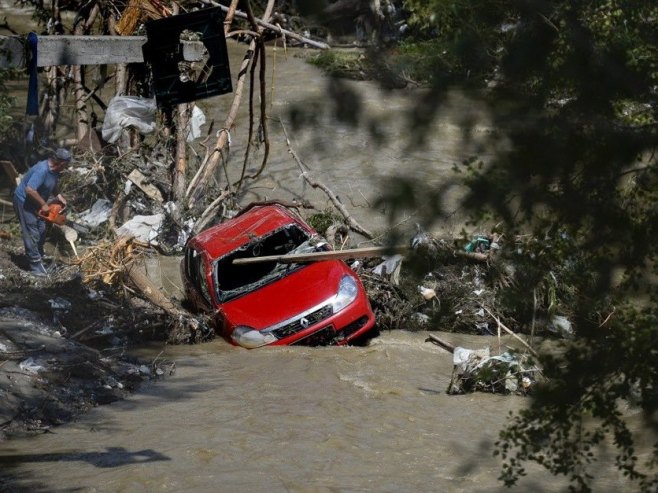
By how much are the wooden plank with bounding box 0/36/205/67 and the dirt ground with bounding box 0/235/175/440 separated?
2.95 metres

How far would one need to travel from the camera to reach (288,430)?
31.9ft

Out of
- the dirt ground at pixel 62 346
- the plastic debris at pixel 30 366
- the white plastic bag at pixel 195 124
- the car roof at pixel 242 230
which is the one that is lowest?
the dirt ground at pixel 62 346

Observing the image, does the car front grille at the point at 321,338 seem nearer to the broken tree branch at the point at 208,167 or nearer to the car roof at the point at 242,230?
the car roof at the point at 242,230

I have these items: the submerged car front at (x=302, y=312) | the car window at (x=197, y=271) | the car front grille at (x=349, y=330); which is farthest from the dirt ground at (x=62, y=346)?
the car front grille at (x=349, y=330)

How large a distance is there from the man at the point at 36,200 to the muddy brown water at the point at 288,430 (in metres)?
4.15

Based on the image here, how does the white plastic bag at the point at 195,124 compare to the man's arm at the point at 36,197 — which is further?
the white plastic bag at the point at 195,124

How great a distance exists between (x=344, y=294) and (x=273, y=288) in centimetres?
90

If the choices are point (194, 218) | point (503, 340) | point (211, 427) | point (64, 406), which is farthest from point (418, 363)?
point (194, 218)

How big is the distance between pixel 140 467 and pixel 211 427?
1270mm

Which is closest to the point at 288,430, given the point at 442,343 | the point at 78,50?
the point at 442,343

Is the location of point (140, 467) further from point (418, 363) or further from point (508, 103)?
point (508, 103)

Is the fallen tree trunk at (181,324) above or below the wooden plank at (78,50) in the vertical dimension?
Result: below

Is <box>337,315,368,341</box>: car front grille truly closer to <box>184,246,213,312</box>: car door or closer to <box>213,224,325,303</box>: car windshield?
<box>213,224,325,303</box>: car windshield

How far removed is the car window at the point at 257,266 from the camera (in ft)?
41.7
